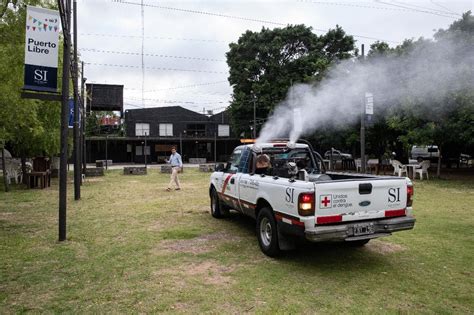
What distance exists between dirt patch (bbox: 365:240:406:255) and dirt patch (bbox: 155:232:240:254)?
7.63ft

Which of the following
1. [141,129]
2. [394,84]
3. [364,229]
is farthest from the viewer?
[141,129]

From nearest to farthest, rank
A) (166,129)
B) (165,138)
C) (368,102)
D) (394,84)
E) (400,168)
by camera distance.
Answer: (368,102) < (394,84) < (400,168) < (165,138) < (166,129)

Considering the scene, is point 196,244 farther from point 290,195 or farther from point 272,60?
point 272,60

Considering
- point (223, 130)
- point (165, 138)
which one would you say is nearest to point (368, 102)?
point (165, 138)

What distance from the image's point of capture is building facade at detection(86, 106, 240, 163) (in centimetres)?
4162

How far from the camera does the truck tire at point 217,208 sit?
8.58 meters

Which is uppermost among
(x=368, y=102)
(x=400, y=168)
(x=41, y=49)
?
(x=368, y=102)

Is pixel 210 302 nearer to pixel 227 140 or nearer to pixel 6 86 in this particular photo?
pixel 6 86

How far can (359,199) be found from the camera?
4898 millimetres

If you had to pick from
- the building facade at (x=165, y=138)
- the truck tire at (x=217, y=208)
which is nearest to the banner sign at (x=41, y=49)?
the truck tire at (x=217, y=208)

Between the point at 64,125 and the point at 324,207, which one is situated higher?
the point at 64,125

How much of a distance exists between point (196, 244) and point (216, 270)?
1.45 meters

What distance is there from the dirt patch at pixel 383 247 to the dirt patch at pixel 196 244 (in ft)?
7.63

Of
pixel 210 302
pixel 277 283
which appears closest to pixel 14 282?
pixel 210 302
